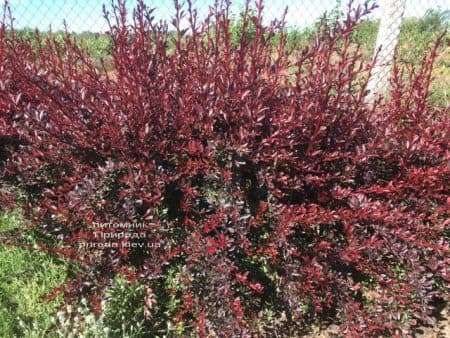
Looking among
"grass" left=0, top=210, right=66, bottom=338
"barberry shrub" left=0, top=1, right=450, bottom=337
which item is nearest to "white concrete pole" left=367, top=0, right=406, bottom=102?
"barberry shrub" left=0, top=1, right=450, bottom=337

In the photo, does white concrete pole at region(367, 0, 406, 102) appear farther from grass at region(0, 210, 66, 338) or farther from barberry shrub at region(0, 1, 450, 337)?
grass at region(0, 210, 66, 338)

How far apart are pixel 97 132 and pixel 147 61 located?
45 centimetres

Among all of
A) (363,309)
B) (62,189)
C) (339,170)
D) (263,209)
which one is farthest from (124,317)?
(339,170)

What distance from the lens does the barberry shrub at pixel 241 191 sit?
206cm

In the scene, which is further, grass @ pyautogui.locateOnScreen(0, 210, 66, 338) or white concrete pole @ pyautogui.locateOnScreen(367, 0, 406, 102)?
white concrete pole @ pyautogui.locateOnScreen(367, 0, 406, 102)

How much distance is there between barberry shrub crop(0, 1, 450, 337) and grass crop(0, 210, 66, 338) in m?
0.27

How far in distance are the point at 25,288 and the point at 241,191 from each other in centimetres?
133

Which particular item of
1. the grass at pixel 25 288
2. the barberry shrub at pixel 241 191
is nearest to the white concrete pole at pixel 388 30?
the barberry shrub at pixel 241 191

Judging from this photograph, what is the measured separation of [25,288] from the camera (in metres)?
2.41

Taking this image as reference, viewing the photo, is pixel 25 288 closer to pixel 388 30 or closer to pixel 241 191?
pixel 241 191

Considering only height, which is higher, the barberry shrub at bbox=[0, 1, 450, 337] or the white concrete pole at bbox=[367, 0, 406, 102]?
the white concrete pole at bbox=[367, 0, 406, 102]

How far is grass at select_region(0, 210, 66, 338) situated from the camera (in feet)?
6.96

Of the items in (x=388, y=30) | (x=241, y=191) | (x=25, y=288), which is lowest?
(x=25, y=288)

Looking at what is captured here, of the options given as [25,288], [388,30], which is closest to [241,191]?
[25,288]
